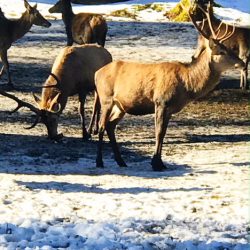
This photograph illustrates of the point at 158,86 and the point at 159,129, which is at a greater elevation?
the point at 158,86

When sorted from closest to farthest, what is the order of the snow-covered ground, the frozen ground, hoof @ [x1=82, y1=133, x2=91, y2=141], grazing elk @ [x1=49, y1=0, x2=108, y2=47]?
the frozen ground → hoof @ [x1=82, y1=133, x2=91, y2=141] → grazing elk @ [x1=49, y1=0, x2=108, y2=47] → the snow-covered ground

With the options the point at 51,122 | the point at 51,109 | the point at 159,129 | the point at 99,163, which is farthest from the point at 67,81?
the point at 159,129

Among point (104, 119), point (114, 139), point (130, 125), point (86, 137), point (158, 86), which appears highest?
point (158, 86)

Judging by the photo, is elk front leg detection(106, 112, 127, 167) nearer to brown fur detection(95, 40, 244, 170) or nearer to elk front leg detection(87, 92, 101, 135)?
brown fur detection(95, 40, 244, 170)

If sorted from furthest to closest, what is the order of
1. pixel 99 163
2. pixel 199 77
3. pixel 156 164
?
1. pixel 99 163
2. pixel 199 77
3. pixel 156 164

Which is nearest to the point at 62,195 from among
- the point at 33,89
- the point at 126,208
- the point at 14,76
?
the point at 126,208

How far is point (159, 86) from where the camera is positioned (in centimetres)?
1024

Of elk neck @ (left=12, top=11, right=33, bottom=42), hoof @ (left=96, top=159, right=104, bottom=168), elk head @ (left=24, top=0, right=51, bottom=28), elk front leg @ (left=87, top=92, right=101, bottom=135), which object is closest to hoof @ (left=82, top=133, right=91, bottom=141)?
elk front leg @ (left=87, top=92, right=101, bottom=135)

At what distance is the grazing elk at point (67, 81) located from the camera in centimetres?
1193

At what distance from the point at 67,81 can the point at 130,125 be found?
73.7 inches

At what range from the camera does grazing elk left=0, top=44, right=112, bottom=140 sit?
11.9 metres

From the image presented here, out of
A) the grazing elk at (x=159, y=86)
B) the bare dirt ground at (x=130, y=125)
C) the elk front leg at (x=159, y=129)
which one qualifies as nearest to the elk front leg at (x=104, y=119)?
the grazing elk at (x=159, y=86)

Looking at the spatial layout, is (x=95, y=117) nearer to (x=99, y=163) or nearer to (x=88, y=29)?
(x=99, y=163)

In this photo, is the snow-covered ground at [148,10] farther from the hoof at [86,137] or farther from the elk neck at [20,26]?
the hoof at [86,137]
